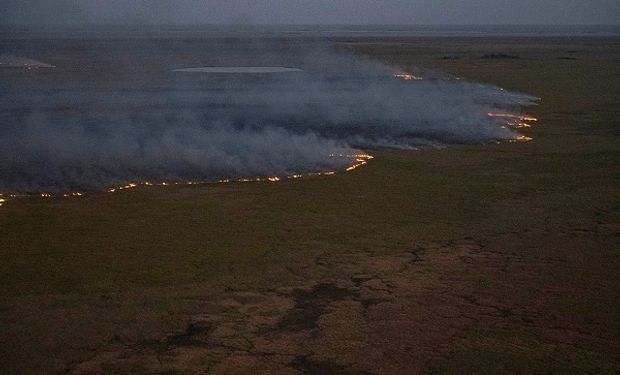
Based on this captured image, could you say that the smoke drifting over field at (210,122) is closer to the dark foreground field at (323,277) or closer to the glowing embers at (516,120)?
the glowing embers at (516,120)

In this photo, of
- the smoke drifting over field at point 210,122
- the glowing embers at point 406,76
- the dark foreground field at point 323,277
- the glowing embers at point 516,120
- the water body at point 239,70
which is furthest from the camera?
the water body at point 239,70

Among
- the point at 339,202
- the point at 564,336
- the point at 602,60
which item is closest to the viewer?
the point at 564,336

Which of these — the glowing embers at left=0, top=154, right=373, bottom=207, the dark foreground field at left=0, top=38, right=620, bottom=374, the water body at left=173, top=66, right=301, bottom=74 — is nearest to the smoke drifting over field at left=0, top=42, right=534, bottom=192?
the glowing embers at left=0, top=154, right=373, bottom=207

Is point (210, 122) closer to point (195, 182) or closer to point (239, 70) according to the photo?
point (195, 182)

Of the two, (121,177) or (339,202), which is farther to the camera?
(121,177)

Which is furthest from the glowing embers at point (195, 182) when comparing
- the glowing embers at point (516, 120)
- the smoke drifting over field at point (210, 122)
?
the glowing embers at point (516, 120)

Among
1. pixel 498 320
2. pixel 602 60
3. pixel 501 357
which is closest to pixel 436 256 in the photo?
pixel 498 320

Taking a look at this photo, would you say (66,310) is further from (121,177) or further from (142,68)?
(142,68)
